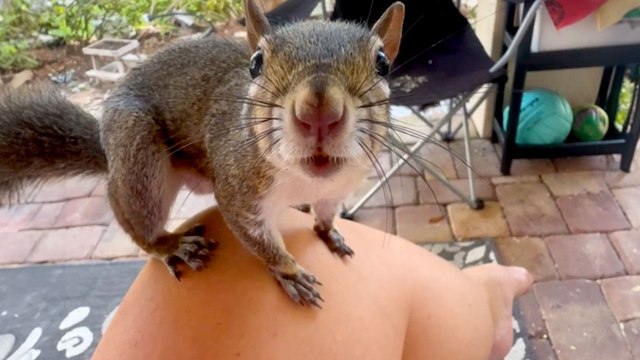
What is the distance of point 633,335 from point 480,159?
0.96 metres

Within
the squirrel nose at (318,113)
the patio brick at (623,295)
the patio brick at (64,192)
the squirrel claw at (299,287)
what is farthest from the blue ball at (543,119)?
the squirrel nose at (318,113)

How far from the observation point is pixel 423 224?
2.13 metres

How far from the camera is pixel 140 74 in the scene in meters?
1.15

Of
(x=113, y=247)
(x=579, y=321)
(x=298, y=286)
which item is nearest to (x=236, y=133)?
(x=298, y=286)

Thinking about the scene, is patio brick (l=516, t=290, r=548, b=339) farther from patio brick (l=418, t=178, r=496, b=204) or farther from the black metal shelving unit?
the black metal shelving unit

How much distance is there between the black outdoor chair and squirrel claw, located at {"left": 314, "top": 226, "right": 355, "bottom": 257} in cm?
66

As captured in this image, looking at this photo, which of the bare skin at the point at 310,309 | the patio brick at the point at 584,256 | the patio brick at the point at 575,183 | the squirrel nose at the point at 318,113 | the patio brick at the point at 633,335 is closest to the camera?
the squirrel nose at the point at 318,113

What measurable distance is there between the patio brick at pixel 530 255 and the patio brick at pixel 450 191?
0.84 ft

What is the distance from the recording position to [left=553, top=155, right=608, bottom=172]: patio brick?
234cm

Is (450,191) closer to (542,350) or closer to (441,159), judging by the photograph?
(441,159)

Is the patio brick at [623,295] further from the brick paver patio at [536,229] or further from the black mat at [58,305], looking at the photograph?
the black mat at [58,305]

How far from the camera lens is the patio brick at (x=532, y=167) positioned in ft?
7.71

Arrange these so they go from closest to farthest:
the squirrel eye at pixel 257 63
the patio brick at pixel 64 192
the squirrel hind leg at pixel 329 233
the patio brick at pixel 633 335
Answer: the squirrel eye at pixel 257 63
the squirrel hind leg at pixel 329 233
the patio brick at pixel 633 335
the patio brick at pixel 64 192

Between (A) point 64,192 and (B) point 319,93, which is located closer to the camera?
(B) point 319,93
